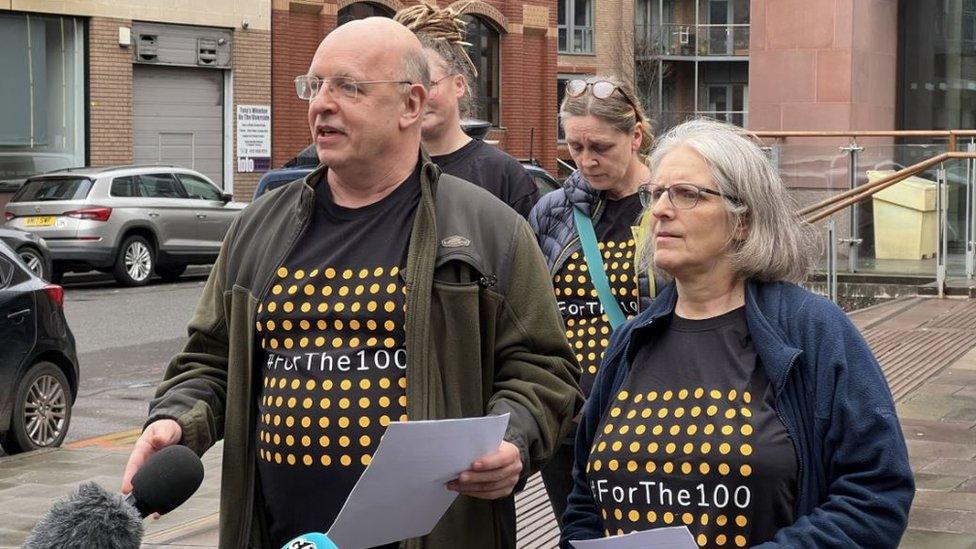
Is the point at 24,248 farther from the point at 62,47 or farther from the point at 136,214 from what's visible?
the point at 62,47

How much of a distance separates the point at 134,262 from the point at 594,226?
1800 centimetres

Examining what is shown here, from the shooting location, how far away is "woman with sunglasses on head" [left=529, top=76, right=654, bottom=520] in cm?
469

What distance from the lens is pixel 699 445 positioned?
3.03 metres

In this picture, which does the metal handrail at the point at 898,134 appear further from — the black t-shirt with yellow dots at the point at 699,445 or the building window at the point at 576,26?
the building window at the point at 576,26

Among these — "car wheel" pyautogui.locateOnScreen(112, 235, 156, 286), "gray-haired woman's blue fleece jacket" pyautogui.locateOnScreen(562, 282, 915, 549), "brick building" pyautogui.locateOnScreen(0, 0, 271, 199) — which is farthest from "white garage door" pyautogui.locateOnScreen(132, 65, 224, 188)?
"gray-haired woman's blue fleece jacket" pyautogui.locateOnScreen(562, 282, 915, 549)

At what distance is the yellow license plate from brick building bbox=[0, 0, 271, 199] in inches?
194

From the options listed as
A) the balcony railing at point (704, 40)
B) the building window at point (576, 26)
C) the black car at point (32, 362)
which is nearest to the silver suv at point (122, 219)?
the black car at point (32, 362)

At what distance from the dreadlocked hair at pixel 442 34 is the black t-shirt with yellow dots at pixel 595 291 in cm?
81

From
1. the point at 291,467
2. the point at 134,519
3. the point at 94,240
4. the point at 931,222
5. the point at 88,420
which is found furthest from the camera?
the point at 94,240

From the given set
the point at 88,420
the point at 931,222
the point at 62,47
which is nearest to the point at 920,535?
the point at 88,420

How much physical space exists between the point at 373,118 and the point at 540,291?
1.77 ft

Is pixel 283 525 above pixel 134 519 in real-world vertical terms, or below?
below

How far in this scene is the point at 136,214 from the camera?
21.9 m

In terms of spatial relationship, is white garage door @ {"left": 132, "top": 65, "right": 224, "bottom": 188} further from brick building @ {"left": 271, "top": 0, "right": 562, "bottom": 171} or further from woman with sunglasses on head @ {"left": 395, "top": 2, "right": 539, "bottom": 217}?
woman with sunglasses on head @ {"left": 395, "top": 2, "right": 539, "bottom": 217}
